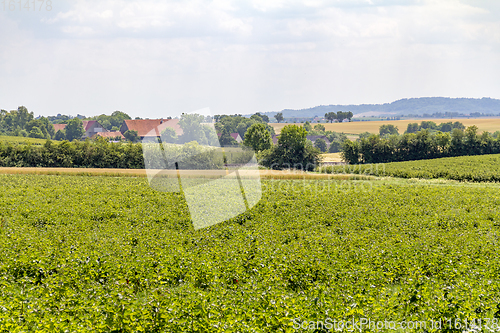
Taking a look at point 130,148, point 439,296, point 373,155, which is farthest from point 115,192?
point 373,155

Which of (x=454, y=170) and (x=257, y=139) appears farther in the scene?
(x=257, y=139)

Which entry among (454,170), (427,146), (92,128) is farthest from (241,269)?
(92,128)

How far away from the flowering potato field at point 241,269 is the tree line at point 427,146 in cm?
5724

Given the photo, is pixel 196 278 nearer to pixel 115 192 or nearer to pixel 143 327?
pixel 143 327

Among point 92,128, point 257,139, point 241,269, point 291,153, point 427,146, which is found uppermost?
point 92,128

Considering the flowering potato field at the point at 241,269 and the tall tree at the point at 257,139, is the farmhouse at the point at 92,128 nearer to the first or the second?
the tall tree at the point at 257,139

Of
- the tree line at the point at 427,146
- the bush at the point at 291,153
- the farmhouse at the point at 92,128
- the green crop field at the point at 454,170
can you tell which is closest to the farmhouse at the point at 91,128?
the farmhouse at the point at 92,128

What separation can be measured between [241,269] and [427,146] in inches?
2822

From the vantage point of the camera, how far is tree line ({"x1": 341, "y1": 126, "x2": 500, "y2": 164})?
6900 centimetres

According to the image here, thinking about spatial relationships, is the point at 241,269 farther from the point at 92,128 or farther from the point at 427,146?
the point at 92,128

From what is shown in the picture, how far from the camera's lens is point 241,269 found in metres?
8.73

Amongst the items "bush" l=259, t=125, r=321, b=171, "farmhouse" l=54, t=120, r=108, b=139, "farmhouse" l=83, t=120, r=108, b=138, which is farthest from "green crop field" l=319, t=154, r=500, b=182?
"farmhouse" l=54, t=120, r=108, b=139

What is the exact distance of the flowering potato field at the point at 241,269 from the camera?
6082 millimetres

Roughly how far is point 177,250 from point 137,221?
19.3 feet
